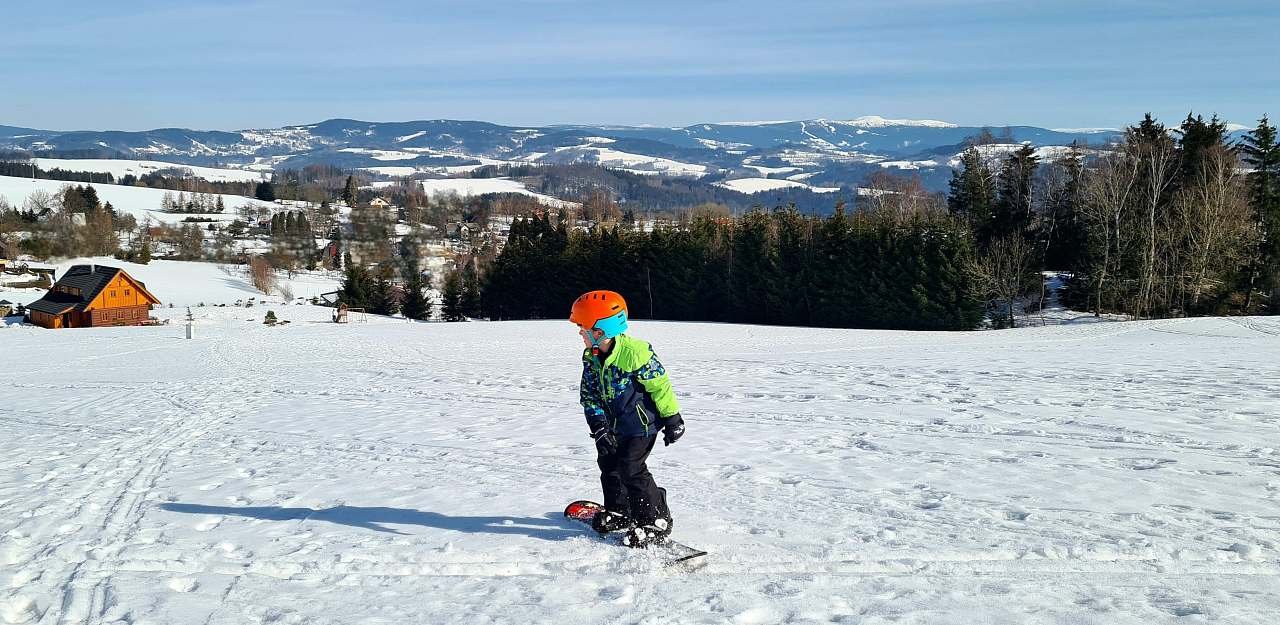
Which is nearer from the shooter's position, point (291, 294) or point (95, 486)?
point (95, 486)

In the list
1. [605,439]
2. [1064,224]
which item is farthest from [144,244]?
[605,439]

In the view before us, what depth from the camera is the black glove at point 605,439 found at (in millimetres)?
6355

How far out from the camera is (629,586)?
19.0ft

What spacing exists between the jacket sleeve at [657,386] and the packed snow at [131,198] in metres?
157

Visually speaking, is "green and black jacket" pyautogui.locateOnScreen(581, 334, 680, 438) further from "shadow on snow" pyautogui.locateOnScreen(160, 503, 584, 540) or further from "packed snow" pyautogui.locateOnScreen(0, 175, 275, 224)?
"packed snow" pyautogui.locateOnScreen(0, 175, 275, 224)

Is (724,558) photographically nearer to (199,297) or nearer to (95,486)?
(95,486)

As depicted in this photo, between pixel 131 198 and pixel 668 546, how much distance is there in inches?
7674

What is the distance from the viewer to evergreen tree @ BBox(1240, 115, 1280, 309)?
41.6m

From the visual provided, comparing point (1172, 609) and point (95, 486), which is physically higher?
point (1172, 609)

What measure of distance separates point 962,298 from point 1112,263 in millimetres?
8411

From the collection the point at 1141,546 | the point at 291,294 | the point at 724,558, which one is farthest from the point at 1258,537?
the point at 291,294

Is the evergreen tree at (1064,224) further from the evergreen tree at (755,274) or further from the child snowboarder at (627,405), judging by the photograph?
the child snowboarder at (627,405)

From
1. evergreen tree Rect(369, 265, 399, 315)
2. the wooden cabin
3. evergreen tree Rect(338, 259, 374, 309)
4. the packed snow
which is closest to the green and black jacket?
the wooden cabin

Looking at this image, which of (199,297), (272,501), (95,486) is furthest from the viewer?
(199,297)
